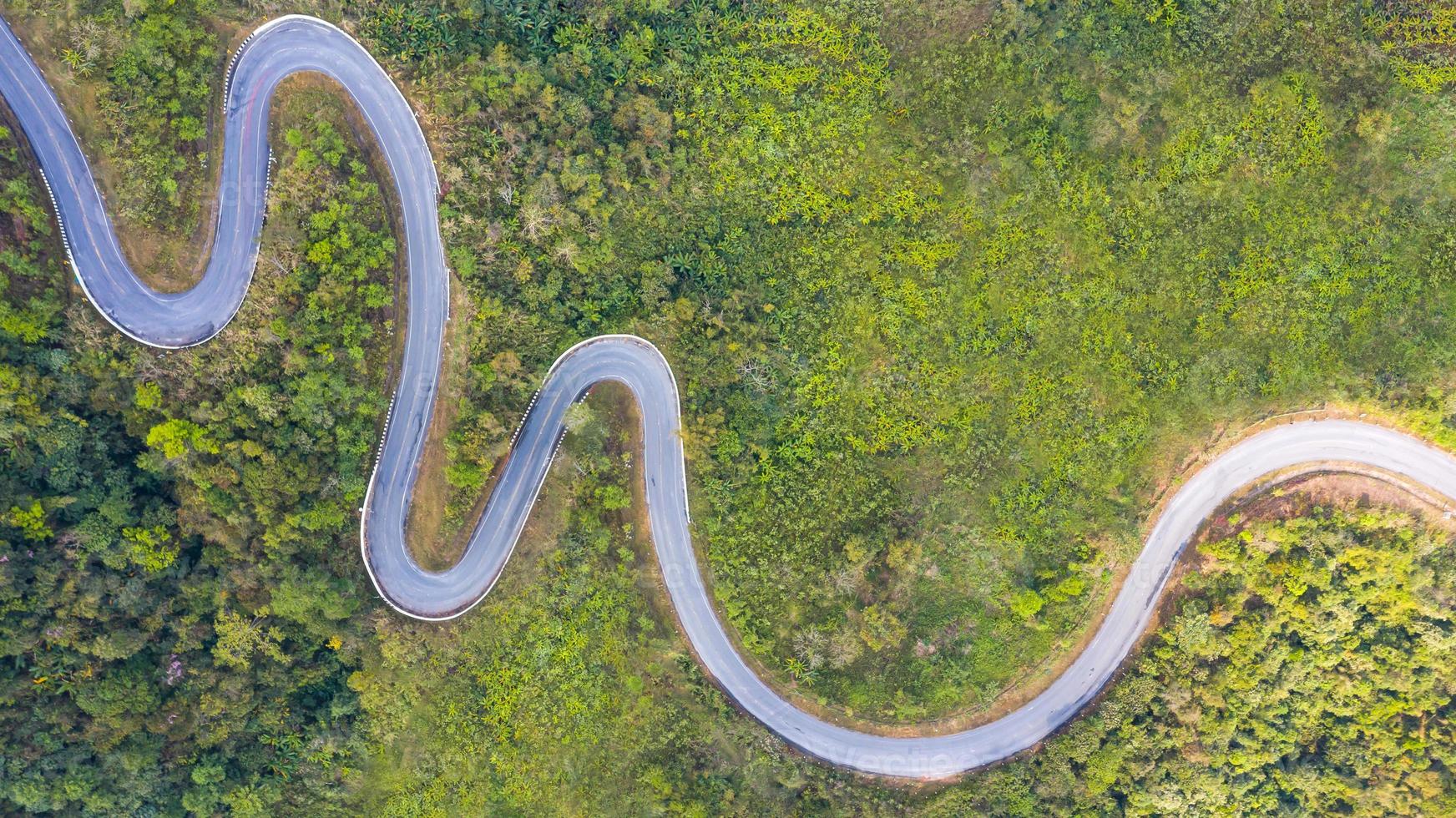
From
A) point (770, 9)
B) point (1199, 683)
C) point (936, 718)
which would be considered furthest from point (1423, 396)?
point (770, 9)

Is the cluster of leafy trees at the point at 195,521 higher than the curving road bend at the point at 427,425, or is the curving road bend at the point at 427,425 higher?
the curving road bend at the point at 427,425

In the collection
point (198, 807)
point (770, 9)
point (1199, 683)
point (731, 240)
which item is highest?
point (770, 9)

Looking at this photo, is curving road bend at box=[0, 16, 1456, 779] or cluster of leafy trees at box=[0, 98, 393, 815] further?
curving road bend at box=[0, 16, 1456, 779]

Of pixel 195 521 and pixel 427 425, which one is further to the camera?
pixel 427 425

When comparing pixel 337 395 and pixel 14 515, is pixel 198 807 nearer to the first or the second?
pixel 14 515

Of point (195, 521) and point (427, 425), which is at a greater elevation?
point (427, 425)

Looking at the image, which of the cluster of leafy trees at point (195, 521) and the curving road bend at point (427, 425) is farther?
the curving road bend at point (427, 425)

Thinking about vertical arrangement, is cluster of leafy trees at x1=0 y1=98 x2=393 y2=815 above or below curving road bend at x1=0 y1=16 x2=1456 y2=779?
below

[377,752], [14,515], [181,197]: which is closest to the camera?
[14,515]
